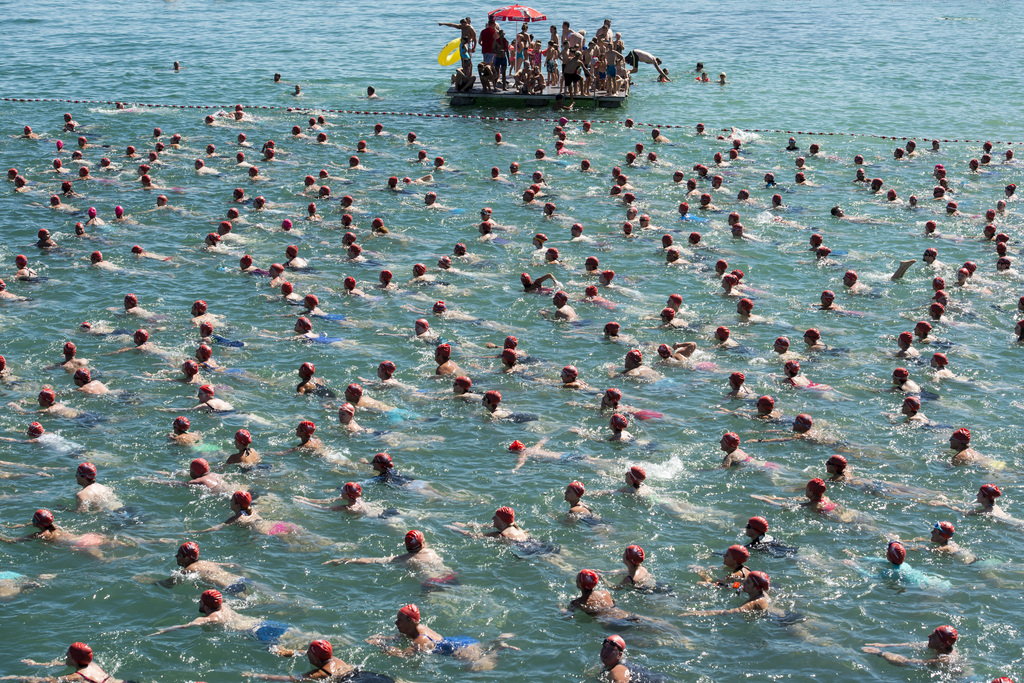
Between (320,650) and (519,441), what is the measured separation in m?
6.96

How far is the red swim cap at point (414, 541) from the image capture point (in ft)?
50.0

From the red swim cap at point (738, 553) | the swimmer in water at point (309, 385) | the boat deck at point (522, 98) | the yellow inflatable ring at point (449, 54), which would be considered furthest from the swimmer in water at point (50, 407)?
the yellow inflatable ring at point (449, 54)

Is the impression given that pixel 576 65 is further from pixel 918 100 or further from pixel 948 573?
pixel 948 573

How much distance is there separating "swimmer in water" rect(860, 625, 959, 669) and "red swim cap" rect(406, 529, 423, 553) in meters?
6.62

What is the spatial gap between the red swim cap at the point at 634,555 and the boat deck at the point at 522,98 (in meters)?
31.6

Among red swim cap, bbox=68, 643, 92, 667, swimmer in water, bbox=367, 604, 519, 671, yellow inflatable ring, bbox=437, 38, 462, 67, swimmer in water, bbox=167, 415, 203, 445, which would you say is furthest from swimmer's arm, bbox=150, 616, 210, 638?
yellow inflatable ring, bbox=437, 38, 462, 67

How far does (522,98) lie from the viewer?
1720 inches

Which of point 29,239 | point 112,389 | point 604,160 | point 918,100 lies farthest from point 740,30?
point 112,389

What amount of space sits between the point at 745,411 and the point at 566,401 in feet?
11.8

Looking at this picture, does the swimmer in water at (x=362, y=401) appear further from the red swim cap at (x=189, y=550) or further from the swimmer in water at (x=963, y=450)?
the swimmer in water at (x=963, y=450)

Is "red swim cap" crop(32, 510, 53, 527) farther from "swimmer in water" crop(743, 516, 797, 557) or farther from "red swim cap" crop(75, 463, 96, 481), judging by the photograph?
"swimmer in water" crop(743, 516, 797, 557)

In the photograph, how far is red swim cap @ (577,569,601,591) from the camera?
14133 millimetres

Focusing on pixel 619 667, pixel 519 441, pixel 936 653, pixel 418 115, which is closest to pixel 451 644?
pixel 619 667

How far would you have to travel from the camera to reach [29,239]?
28.8 metres
